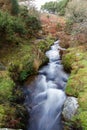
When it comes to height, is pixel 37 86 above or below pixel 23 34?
below

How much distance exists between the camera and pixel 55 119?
12.1m

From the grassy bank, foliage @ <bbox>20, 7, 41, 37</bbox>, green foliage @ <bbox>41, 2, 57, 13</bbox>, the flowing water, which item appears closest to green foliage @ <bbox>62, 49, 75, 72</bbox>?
the grassy bank

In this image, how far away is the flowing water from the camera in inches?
474

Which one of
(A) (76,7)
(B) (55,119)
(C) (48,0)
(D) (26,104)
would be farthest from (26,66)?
(C) (48,0)

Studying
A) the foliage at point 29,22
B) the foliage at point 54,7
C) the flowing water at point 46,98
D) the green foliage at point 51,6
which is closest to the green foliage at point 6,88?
the flowing water at point 46,98

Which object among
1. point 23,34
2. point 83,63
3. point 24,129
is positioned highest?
point 23,34

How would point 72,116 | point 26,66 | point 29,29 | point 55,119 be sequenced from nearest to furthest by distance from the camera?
point 72,116, point 55,119, point 26,66, point 29,29

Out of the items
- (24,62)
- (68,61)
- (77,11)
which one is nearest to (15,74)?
(24,62)

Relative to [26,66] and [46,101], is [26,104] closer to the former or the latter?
[46,101]

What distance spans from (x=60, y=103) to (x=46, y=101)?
85 centimetres

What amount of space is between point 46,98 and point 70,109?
253cm

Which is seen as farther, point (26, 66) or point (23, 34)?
point (23, 34)

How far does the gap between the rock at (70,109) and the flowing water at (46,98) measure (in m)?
0.61

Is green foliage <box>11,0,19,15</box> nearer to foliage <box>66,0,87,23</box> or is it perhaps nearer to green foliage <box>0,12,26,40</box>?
green foliage <box>0,12,26,40</box>
